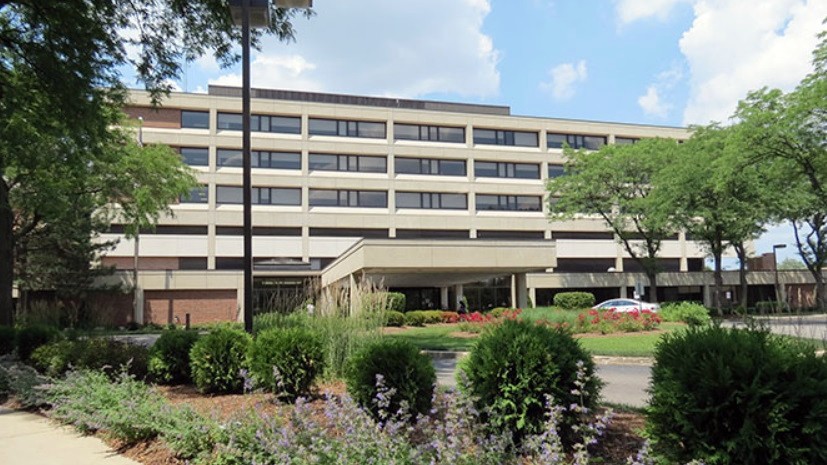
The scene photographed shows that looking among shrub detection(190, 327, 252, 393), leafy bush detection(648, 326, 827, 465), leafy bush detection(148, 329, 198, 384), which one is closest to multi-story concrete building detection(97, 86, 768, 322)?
leafy bush detection(148, 329, 198, 384)

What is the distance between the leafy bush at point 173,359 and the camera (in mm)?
9797

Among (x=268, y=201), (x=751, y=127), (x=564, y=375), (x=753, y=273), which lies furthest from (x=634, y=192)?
(x=564, y=375)

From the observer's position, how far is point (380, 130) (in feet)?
175

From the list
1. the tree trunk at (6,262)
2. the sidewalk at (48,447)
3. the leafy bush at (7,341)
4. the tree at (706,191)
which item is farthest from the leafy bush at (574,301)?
the sidewalk at (48,447)

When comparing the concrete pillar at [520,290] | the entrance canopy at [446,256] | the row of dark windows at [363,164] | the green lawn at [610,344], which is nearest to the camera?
the green lawn at [610,344]

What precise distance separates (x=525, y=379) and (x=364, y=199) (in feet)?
155

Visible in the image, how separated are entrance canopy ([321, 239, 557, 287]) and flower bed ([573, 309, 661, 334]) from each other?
8089 mm

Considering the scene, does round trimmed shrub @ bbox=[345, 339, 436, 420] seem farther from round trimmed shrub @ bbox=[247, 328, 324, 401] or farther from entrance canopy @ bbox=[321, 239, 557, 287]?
entrance canopy @ bbox=[321, 239, 557, 287]

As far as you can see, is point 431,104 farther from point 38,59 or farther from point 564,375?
point 564,375

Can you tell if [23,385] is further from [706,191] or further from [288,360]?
[706,191]

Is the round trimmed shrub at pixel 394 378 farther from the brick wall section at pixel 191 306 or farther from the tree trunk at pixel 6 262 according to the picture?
the brick wall section at pixel 191 306

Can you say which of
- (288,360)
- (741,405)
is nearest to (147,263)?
(288,360)

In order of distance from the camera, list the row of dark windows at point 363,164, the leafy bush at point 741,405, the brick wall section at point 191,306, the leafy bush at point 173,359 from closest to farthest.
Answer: the leafy bush at point 741,405 → the leafy bush at point 173,359 → the brick wall section at point 191,306 → the row of dark windows at point 363,164

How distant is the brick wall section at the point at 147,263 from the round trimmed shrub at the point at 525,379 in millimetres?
46368
